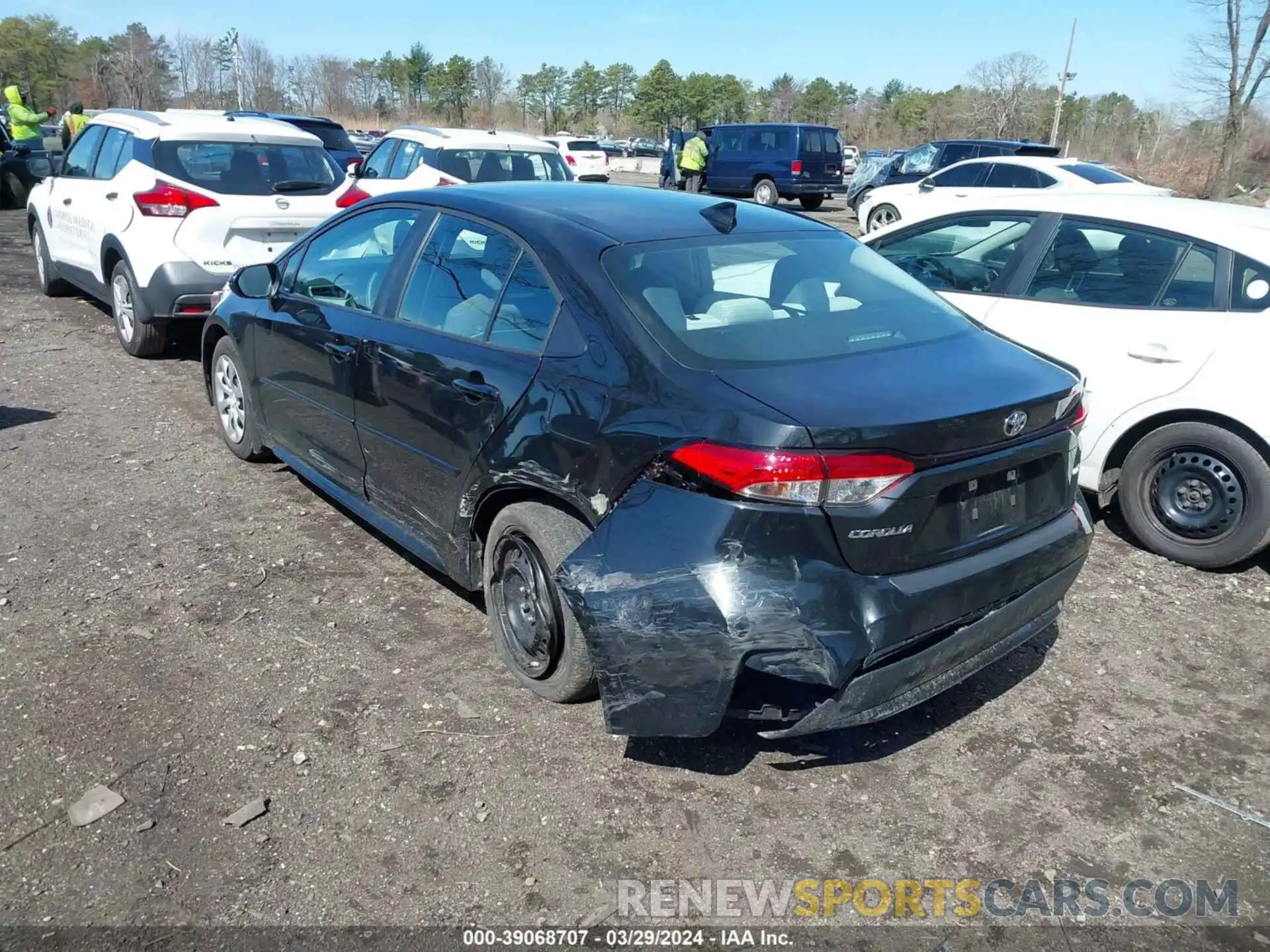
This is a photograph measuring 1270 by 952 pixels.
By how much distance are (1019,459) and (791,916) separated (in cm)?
150

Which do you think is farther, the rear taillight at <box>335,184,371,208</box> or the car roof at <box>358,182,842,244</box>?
the rear taillight at <box>335,184,371,208</box>

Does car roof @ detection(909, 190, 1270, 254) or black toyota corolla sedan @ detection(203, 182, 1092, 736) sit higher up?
car roof @ detection(909, 190, 1270, 254)

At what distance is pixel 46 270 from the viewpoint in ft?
32.9

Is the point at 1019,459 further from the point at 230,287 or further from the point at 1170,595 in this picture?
the point at 230,287

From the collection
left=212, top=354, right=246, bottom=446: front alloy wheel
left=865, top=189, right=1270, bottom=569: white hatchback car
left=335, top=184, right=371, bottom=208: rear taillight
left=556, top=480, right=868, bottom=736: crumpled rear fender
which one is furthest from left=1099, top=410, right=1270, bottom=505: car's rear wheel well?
left=335, top=184, right=371, bottom=208: rear taillight

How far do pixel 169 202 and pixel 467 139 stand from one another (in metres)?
4.57

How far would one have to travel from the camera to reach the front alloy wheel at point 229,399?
224 inches

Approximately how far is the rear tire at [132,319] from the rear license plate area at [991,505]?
21.5 feet

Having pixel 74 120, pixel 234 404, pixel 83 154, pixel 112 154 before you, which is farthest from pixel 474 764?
pixel 74 120

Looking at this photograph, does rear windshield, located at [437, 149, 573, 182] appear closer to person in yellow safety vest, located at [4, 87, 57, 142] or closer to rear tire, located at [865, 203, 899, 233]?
rear tire, located at [865, 203, 899, 233]

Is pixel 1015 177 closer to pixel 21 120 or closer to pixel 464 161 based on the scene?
pixel 464 161

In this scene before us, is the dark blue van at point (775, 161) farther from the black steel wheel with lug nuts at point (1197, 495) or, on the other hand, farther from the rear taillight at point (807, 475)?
the rear taillight at point (807, 475)

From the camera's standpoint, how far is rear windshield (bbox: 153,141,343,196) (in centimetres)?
751

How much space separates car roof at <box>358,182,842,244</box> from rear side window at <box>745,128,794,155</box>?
68.3ft
